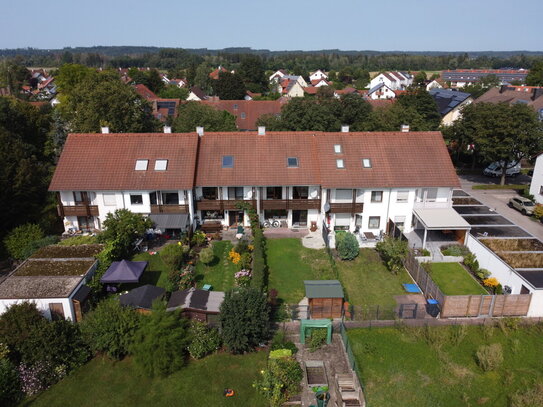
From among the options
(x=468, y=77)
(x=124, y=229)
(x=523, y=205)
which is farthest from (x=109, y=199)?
(x=468, y=77)

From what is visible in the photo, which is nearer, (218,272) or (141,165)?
(218,272)

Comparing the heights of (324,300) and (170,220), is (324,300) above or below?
below

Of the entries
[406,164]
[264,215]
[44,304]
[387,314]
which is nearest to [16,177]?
[44,304]

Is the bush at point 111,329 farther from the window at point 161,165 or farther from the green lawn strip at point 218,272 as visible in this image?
the window at point 161,165

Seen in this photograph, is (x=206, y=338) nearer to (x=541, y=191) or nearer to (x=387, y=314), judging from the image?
(x=387, y=314)

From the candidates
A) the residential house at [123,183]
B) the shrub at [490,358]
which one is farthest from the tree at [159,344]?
the shrub at [490,358]

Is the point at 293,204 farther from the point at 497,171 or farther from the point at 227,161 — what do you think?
the point at 497,171
